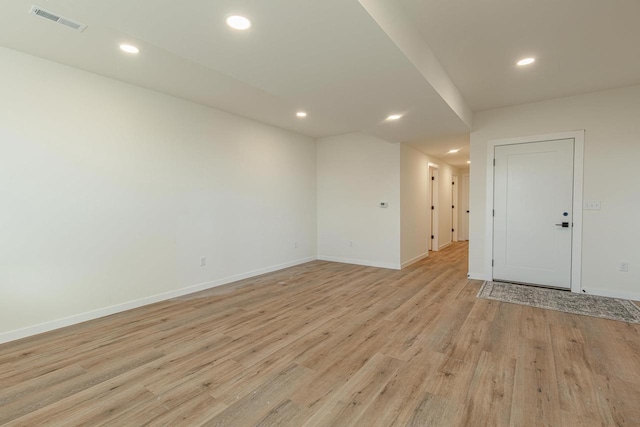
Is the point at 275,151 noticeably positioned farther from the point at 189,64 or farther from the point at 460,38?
the point at 460,38

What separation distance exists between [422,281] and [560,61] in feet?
10.9

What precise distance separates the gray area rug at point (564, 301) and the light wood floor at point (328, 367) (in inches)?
10.3

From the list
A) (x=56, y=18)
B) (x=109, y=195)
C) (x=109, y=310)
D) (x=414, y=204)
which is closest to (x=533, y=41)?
(x=414, y=204)

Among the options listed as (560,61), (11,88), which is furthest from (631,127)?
(11,88)

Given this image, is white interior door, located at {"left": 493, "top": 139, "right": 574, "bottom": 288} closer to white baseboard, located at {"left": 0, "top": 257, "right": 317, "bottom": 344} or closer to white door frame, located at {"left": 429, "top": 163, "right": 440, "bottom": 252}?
white door frame, located at {"left": 429, "top": 163, "right": 440, "bottom": 252}

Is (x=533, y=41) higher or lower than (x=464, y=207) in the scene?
higher

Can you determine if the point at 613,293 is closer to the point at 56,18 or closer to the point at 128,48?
the point at 128,48

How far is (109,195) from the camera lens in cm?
334

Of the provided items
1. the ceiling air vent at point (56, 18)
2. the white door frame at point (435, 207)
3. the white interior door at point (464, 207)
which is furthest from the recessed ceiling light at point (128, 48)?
the white interior door at point (464, 207)

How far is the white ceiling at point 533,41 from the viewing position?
225 cm

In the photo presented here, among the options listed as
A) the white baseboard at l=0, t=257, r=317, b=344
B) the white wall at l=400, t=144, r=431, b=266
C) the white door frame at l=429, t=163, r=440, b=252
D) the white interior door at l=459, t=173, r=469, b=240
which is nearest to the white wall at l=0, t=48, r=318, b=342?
the white baseboard at l=0, t=257, r=317, b=344

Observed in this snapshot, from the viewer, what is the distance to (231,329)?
115 inches

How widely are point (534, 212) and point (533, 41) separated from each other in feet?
8.58

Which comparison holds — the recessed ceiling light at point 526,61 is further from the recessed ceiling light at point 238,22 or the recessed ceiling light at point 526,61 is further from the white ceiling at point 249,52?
the recessed ceiling light at point 238,22
